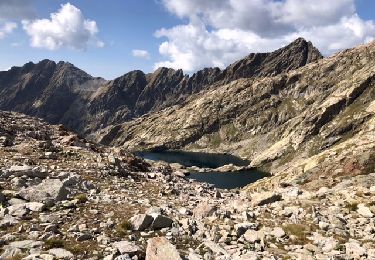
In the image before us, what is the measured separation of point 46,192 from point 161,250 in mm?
10742

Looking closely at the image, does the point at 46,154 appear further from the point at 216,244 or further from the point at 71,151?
the point at 216,244

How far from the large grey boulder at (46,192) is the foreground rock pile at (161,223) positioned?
0.06 m

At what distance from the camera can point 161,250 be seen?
16.2 metres

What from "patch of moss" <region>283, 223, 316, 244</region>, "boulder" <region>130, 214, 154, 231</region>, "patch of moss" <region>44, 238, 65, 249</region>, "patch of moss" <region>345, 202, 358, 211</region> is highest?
"patch of moss" <region>345, 202, 358, 211</region>

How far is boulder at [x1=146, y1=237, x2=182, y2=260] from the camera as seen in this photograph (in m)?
15.7

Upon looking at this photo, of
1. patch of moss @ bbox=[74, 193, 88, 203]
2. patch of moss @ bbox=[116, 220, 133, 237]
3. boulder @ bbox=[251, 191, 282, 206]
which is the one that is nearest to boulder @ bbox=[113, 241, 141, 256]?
patch of moss @ bbox=[116, 220, 133, 237]

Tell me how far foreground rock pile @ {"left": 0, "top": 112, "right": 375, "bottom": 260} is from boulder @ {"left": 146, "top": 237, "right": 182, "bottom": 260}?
0.04m

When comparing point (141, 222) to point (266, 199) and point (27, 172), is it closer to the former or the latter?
point (266, 199)

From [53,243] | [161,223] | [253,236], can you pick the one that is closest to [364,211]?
[253,236]

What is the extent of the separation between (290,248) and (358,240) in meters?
4.07

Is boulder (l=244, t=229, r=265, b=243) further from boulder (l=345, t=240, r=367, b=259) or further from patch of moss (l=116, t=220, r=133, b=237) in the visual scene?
patch of moss (l=116, t=220, r=133, b=237)

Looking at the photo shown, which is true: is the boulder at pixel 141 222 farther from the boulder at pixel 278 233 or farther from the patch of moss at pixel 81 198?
the boulder at pixel 278 233

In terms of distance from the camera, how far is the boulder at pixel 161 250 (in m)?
15.7

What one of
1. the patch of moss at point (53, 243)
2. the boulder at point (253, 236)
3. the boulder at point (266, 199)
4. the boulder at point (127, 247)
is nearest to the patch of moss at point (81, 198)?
the patch of moss at point (53, 243)
